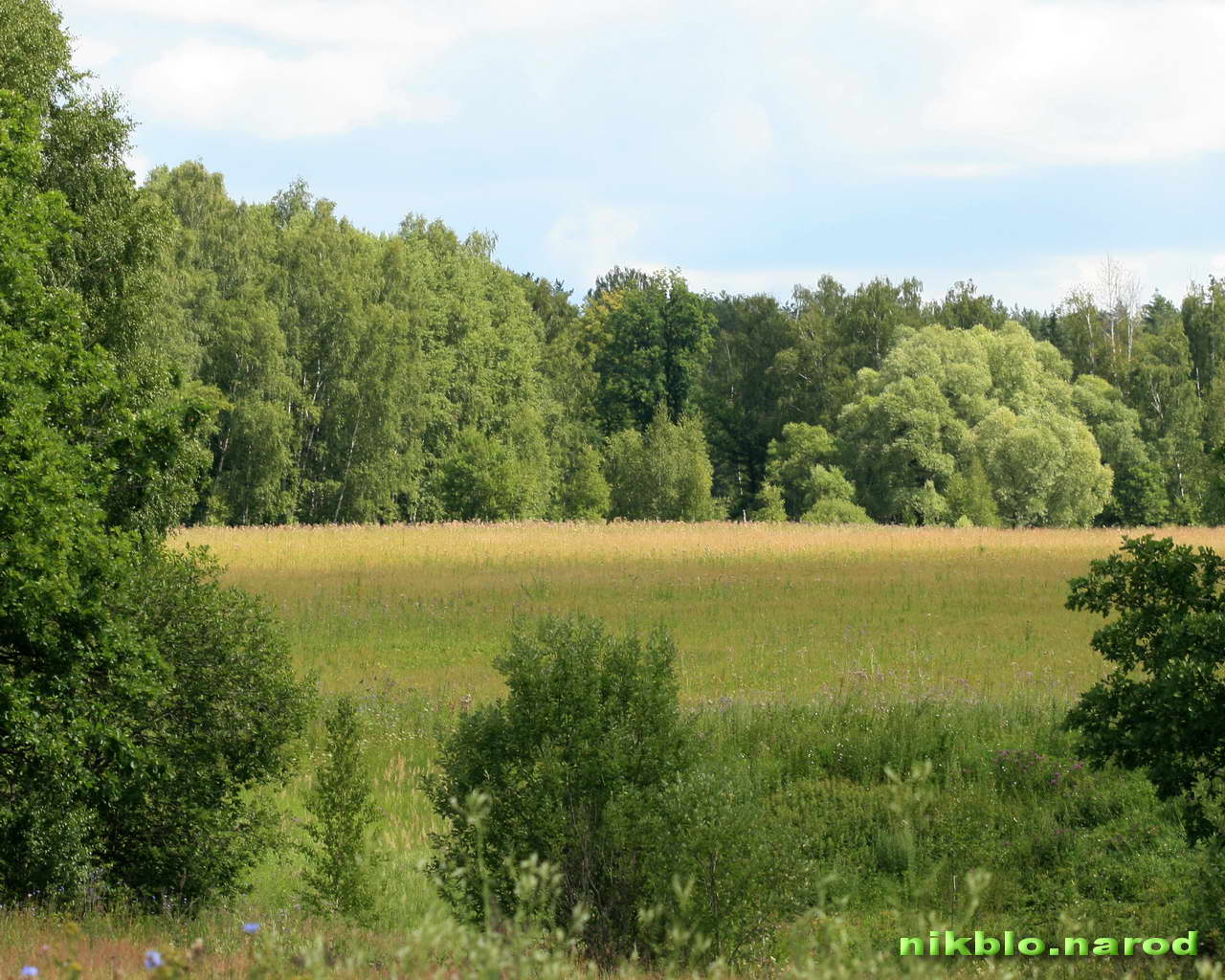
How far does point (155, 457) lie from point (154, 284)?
1472cm

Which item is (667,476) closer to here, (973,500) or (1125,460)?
(973,500)

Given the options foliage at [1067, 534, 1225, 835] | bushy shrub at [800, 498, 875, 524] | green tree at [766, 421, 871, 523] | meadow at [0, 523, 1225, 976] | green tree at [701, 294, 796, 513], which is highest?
green tree at [701, 294, 796, 513]

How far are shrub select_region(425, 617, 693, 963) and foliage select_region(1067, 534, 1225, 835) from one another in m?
3.59

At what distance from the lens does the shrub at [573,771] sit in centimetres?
898

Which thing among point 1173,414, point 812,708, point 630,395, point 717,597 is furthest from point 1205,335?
point 812,708

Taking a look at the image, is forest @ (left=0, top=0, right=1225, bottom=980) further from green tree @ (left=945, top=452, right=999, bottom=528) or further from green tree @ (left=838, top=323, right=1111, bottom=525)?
green tree @ (left=838, top=323, right=1111, bottom=525)

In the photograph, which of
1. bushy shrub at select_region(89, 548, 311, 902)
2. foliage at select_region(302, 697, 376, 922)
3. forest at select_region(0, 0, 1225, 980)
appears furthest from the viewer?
bushy shrub at select_region(89, 548, 311, 902)

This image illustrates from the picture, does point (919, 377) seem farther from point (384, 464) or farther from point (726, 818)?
point (726, 818)

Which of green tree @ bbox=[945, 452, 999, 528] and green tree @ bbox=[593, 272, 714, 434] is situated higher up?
green tree @ bbox=[593, 272, 714, 434]

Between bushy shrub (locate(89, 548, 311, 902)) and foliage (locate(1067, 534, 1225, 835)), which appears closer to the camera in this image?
foliage (locate(1067, 534, 1225, 835))

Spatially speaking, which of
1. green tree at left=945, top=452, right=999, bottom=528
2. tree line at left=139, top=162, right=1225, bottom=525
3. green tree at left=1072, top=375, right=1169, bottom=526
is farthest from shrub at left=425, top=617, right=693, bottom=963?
green tree at left=1072, top=375, right=1169, bottom=526

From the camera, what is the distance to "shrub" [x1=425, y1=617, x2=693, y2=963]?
898 cm

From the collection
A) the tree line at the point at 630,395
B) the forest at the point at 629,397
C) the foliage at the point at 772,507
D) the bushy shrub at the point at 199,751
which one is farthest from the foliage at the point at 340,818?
the foliage at the point at 772,507

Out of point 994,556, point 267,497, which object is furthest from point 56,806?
point 267,497
